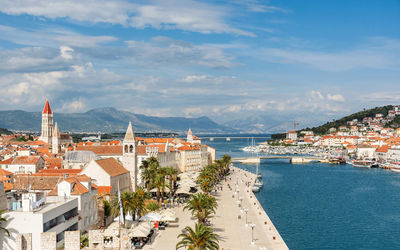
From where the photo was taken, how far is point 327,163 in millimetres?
175000

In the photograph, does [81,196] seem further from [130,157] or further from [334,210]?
[334,210]

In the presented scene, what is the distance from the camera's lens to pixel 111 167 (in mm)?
60875

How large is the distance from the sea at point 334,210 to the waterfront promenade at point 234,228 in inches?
126

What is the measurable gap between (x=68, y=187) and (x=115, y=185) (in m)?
16.4

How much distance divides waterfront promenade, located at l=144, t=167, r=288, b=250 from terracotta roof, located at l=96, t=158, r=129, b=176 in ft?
31.9

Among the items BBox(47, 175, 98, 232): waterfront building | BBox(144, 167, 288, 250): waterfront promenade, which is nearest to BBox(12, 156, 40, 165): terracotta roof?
BBox(144, 167, 288, 250): waterfront promenade

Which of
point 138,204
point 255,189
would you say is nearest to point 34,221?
point 138,204

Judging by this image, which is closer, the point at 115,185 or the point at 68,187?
the point at 68,187

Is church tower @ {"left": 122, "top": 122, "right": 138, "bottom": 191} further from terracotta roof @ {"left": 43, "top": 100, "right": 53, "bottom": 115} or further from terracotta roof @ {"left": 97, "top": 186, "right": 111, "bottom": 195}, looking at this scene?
terracotta roof @ {"left": 43, "top": 100, "right": 53, "bottom": 115}

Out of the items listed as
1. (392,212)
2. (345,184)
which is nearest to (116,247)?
(392,212)

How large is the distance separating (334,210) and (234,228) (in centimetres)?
2829

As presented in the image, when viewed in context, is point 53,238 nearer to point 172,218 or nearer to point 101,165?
point 172,218

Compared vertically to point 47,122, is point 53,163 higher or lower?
lower

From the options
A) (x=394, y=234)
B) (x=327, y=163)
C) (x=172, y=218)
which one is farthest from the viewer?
(x=327, y=163)
